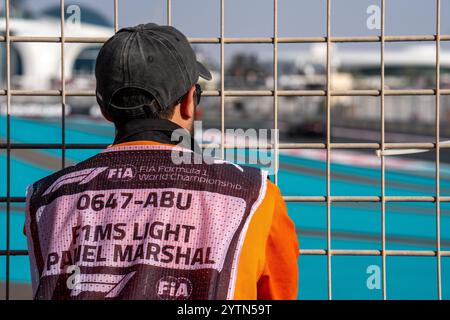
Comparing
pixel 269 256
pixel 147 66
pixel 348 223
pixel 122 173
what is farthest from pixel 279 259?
pixel 348 223

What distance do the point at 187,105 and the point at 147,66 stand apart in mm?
130

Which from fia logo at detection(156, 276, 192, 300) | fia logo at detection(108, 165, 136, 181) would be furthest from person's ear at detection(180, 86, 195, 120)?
fia logo at detection(156, 276, 192, 300)

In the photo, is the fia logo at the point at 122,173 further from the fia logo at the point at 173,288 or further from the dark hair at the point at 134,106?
the fia logo at the point at 173,288

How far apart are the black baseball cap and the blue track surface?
369 cm

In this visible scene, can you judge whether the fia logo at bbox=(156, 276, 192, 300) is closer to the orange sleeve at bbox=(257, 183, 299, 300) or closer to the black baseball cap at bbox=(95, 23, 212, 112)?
the orange sleeve at bbox=(257, 183, 299, 300)

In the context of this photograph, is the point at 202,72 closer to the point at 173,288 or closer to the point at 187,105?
the point at 187,105

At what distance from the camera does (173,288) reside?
1.44m

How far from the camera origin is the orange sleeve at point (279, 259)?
148 centimetres

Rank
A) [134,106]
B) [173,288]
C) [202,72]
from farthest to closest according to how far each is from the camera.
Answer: [202,72], [134,106], [173,288]

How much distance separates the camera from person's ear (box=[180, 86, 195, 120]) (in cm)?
160

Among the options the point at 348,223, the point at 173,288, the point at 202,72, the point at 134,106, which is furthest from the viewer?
the point at 348,223

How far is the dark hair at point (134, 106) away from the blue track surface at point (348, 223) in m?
3.70
